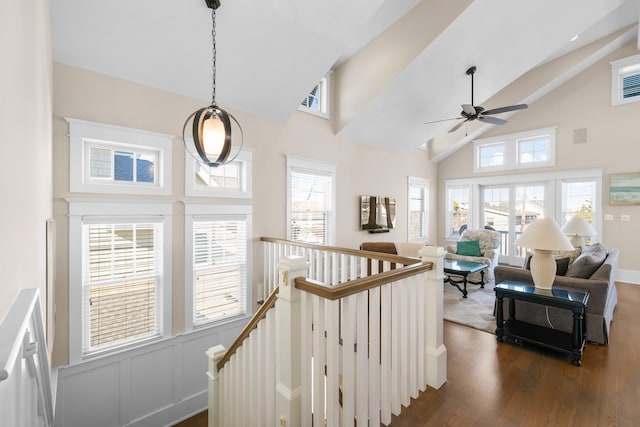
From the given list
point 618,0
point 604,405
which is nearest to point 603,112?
point 618,0

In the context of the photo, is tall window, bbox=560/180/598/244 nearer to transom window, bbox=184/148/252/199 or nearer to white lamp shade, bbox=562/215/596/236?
white lamp shade, bbox=562/215/596/236

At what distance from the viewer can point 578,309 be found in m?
2.60

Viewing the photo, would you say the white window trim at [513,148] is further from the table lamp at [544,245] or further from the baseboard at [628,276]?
the table lamp at [544,245]

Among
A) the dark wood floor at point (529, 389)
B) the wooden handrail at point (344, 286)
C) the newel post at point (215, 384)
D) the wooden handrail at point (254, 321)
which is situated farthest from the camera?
the newel post at point (215, 384)

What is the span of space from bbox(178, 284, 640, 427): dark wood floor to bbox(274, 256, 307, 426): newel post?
0.89 meters

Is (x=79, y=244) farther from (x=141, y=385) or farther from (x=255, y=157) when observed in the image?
(x=255, y=157)

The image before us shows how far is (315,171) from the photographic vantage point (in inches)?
190

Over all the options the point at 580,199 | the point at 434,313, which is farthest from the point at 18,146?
the point at 580,199

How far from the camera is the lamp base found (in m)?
2.95

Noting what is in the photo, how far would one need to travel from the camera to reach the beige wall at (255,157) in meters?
2.64

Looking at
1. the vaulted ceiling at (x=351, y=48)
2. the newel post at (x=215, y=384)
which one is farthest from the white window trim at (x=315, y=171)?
the newel post at (x=215, y=384)

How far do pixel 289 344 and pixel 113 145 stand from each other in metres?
2.82

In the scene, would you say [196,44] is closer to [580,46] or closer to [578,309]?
[578,309]

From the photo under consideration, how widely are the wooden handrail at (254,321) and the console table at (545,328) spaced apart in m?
2.70
